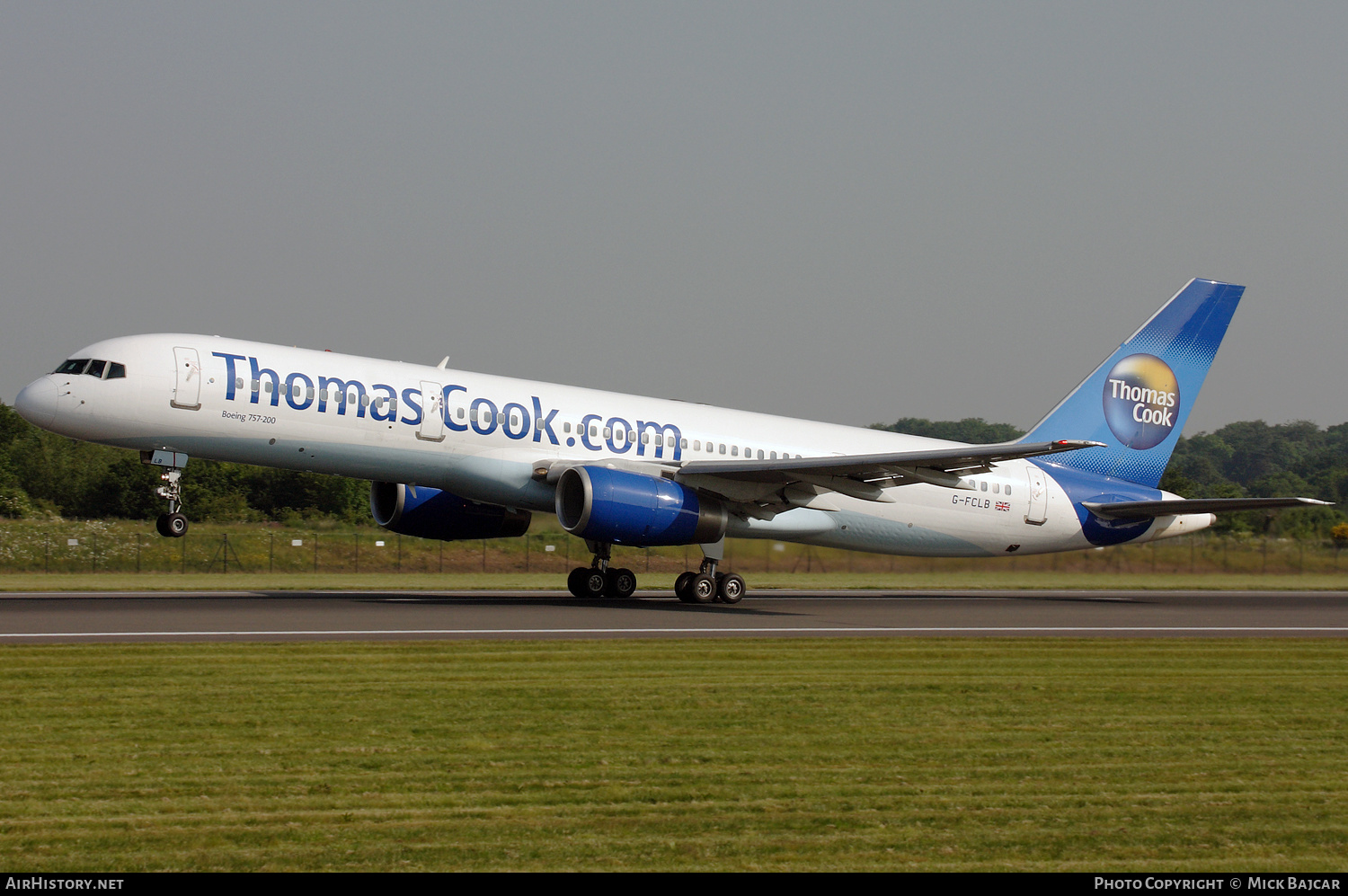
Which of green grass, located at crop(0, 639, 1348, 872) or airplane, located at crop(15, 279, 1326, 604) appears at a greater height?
airplane, located at crop(15, 279, 1326, 604)

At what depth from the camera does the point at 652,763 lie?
9.91 meters

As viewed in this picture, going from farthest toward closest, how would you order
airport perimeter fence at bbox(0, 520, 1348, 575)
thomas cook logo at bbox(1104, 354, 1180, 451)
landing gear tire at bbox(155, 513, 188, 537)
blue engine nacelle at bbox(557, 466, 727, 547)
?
airport perimeter fence at bbox(0, 520, 1348, 575)
thomas cook logo at bbox(1104, 354, 1180, 451)
blue engine nacelle at bbox(557, 466, 727, 547)
landing gear tire at bbox(155, 513, 188, 537)

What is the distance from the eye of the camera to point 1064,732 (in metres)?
11.6

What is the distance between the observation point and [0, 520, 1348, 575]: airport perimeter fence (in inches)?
1644

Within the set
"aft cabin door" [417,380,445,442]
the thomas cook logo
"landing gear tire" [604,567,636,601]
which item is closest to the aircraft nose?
"aft cabin door" [417,380,445,442]

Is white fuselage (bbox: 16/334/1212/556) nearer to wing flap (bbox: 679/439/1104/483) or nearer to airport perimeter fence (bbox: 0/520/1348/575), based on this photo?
wing flap (bbox: 679/439/1104/483)

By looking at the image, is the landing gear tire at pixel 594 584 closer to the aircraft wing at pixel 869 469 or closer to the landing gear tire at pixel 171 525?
the aircraft wing at pixel 869 469

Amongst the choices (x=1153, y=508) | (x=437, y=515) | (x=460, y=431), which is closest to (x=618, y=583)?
(x=437, y=515)

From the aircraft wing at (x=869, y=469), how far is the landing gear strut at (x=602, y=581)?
313 centimetres

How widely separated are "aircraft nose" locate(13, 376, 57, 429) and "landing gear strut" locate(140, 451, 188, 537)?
183cm

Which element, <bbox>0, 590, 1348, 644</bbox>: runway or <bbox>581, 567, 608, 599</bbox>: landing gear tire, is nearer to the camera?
<bbox>0, 590, 1348, 644</bbox>: runway

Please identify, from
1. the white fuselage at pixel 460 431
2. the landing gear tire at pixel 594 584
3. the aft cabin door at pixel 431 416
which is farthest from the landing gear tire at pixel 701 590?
the aft cabin door at pixel 431 416

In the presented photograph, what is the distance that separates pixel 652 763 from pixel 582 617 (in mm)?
13011

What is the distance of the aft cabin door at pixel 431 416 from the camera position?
86.0ft
